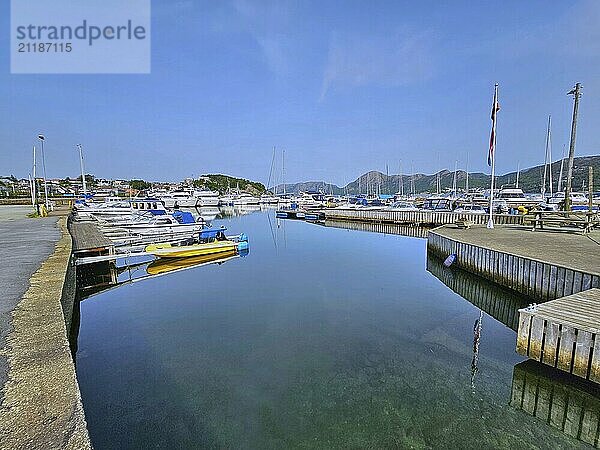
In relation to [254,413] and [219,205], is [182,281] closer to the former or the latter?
[254,413]

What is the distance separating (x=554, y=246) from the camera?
12750 mm

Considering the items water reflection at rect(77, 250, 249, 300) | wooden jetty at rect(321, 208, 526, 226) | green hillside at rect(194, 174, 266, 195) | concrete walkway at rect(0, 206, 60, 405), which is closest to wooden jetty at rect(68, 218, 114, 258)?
water reflection at rect(77, 250, 249, 300)

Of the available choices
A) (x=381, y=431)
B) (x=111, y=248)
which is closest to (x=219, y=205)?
(x=111, y=248)

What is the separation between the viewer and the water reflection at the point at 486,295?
32.8 feet

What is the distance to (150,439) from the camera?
4848 millimetres

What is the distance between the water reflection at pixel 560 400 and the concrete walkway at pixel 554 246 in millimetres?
3552

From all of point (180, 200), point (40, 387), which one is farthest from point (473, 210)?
point (180, 200)

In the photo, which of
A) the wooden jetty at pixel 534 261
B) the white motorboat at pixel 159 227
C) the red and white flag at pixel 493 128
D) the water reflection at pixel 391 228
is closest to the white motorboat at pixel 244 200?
the water reflection at pixel 391 228

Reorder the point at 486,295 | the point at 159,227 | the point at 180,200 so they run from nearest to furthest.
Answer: the point at 486,295 → the point at 159,227 → the point at 180,200

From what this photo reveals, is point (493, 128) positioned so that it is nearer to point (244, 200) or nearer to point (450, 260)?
point (450, 260)

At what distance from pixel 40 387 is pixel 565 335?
7.48 meters

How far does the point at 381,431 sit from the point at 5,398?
181 inches

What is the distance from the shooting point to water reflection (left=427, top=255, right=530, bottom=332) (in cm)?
1000

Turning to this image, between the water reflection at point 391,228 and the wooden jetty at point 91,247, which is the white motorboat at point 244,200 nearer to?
the water reflection at point 391,228
